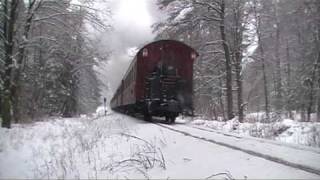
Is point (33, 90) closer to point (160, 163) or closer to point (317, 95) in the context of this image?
point (317, 95)

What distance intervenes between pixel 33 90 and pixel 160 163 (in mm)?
26580

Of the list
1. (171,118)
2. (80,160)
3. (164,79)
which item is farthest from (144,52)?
(80,160)

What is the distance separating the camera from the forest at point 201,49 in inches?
687

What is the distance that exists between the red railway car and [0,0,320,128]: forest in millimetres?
1923

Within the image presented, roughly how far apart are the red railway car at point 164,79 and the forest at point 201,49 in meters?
1.92

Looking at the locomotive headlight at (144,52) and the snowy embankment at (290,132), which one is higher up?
the locomotive headlight at (144,52)

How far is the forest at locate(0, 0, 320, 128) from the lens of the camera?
17453 mm

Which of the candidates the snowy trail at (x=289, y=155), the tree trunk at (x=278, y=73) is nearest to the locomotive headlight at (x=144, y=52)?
the snowy trail at (x=289, y=155)

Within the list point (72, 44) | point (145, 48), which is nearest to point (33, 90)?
point (72, 44)

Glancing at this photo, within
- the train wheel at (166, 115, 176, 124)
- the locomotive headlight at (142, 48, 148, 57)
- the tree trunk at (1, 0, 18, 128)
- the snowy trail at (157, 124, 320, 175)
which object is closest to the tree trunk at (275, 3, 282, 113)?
the train wheel at (166, 115, 176, 124)

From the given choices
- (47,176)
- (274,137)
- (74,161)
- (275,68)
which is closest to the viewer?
(47,176)

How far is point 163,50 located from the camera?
18.7 meters

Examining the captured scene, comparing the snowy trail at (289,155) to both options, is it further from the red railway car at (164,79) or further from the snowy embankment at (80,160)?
the red railway car at (164,79)

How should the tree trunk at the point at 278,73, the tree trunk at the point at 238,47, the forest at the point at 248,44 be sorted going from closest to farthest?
1. the forest at the point at 248,44
2. the tree trunk at the point at 238,47
3. the tree trunk at the point at 278,73
